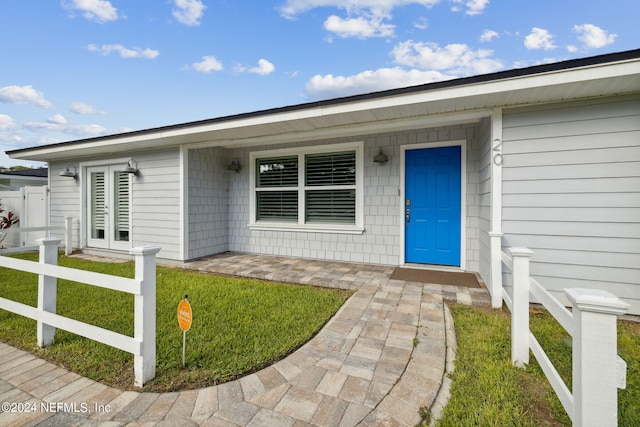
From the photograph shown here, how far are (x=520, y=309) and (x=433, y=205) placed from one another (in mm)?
2693

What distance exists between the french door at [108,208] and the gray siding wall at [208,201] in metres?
1.66

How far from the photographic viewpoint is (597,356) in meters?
1.02

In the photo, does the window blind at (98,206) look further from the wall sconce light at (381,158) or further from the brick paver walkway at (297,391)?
the wall sconce light at (381,158)

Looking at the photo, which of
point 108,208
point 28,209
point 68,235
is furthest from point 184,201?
point 28,209

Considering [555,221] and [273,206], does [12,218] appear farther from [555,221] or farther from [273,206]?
[555,221]

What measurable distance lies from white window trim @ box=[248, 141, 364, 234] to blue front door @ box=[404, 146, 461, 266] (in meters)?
0.81

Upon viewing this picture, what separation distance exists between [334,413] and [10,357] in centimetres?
249

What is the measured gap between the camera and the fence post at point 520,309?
1.90 metres

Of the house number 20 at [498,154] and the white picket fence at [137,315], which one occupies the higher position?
the house number 20 at [498,154]

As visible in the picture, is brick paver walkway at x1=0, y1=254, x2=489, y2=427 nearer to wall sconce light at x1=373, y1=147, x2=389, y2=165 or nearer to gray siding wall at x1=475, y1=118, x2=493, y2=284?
gray siding wall at x1=475, y1=118, x2=493, y2=284

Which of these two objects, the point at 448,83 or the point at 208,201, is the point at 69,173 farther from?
the point at 448,83

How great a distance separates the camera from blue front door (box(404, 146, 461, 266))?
434 cm

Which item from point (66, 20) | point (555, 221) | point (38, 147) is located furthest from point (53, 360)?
point (66, 20)

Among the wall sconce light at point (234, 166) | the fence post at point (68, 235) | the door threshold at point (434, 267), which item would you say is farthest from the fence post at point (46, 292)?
the fence post at point (68, 235)
